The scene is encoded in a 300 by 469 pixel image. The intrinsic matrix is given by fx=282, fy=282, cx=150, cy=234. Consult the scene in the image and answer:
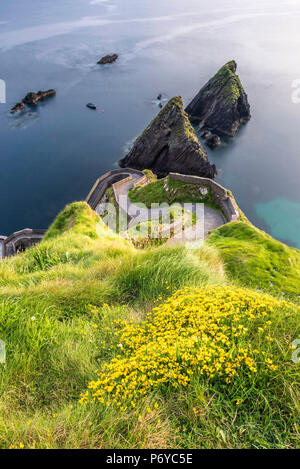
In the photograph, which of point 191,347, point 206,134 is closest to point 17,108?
point 206,134

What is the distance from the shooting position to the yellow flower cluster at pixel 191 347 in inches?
175

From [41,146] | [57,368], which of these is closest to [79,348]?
[57,368]

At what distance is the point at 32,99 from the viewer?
9519 cm

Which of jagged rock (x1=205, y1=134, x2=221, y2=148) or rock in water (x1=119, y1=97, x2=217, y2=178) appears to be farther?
jagged rock (x1=205, y1=134, x2=221, y2=148)

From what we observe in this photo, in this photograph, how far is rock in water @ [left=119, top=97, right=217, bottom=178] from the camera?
2672 inches

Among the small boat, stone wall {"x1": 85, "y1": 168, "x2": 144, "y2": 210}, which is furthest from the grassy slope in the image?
the small boat

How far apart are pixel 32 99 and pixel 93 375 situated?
109139 millimetres

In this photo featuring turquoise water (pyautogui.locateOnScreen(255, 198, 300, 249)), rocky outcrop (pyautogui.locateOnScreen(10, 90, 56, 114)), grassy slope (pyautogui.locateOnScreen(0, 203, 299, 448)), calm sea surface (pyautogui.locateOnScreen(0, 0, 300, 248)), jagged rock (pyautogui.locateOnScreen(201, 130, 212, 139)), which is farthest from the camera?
rocky outcrop (pyautogui.locateOnScreen(10, 90, 56, 114))

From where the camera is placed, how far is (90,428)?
4000mm

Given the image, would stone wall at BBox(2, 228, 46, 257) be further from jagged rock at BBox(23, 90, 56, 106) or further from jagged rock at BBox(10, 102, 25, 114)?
jagged rock at BBox(23, 90, 56, 106)

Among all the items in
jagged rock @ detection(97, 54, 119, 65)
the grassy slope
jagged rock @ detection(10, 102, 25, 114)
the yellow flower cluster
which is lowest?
the grassy slope

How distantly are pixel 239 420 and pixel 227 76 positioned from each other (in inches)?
4315

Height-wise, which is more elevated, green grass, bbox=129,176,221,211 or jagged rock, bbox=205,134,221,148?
jagged rock, bbox=205,134,221,148

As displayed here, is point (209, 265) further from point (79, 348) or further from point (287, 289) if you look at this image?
point (79, 348)
